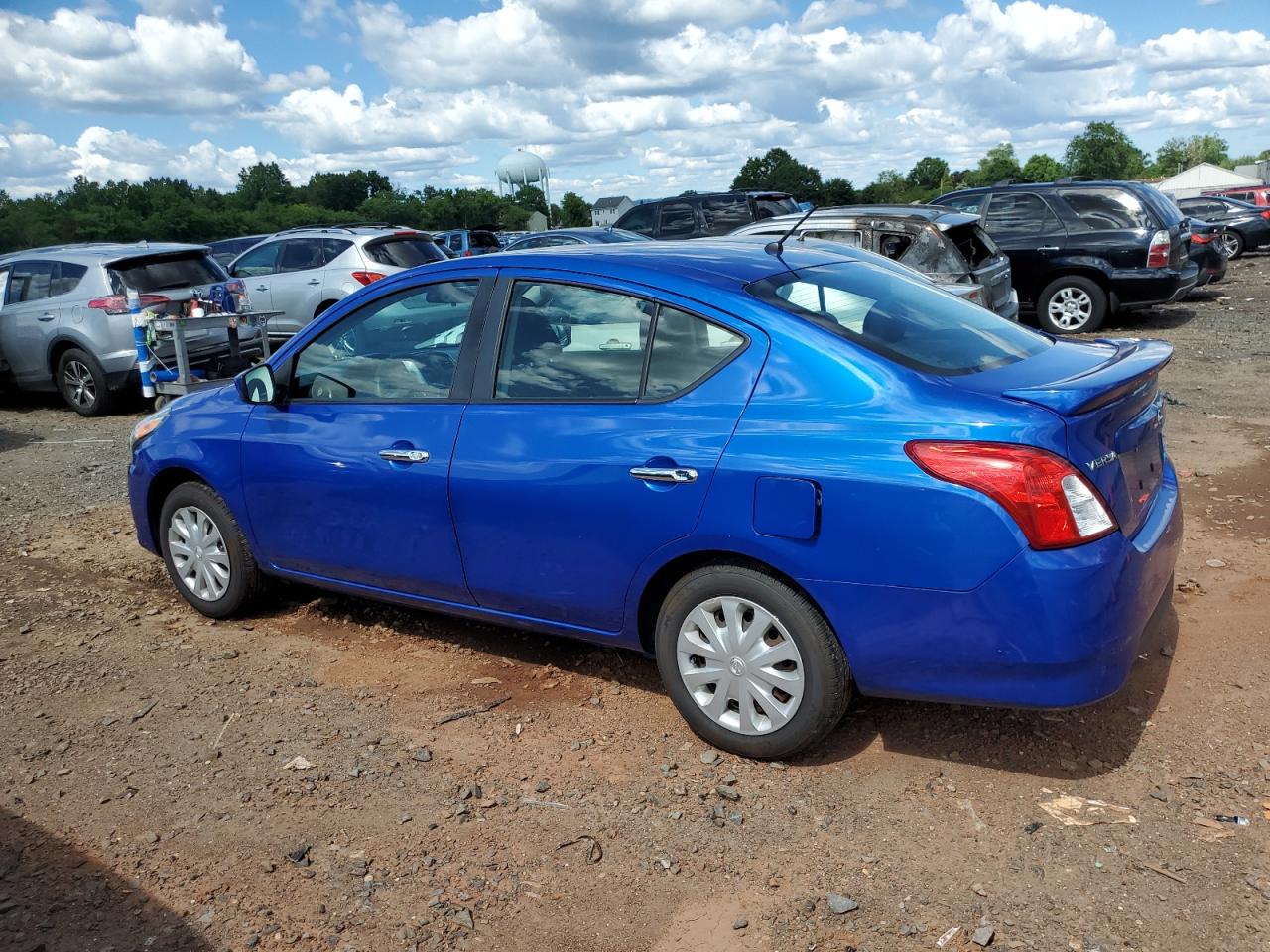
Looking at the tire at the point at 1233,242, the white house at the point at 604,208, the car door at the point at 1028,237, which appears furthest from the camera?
the white house at the point at 604,208

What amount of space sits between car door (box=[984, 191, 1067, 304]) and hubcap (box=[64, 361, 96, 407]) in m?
10.6

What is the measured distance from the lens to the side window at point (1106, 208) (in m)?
13.2

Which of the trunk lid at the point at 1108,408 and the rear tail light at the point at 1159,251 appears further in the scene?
the rear tail light at the point at 1159,251

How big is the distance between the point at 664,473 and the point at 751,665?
69cm

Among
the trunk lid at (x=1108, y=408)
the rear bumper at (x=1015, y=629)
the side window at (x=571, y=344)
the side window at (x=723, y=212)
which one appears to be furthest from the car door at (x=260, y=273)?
the rear bumper at (x=1015, y=629)

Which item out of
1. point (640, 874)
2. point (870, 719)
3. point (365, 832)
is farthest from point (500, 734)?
point (870, 719)

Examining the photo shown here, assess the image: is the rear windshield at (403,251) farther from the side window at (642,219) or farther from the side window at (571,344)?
the side window at (571,344)

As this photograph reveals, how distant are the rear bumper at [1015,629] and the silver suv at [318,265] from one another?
34.4ft

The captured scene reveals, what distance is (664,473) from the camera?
11.8 ft

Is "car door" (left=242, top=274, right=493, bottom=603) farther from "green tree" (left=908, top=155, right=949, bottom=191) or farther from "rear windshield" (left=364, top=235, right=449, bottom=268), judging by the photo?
"green tree" (left=908, top=155, right=949, bottom=191)

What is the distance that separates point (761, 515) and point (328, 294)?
1062 centimetres

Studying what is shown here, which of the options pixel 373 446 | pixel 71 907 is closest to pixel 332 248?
pixel 373 446

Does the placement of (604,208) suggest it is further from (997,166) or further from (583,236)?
(583,236)

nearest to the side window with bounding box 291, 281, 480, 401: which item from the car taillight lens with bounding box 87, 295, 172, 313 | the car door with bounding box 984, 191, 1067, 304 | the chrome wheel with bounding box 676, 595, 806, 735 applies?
the chrome wheel with bounding box 676, 595, 806, 735
